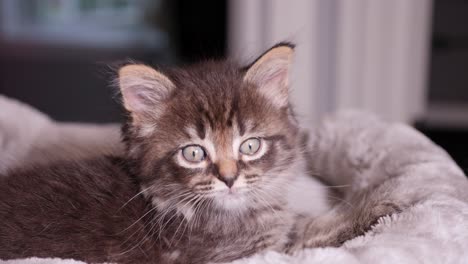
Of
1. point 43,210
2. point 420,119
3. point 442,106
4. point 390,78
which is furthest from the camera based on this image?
point 442,106

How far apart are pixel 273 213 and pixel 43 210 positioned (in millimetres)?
585

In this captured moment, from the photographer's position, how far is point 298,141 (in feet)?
5.18

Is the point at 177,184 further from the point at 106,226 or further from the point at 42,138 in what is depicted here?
the point at 42,138

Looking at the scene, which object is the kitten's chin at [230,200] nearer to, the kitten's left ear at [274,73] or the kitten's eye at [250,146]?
the kitten's eye at [250,146]

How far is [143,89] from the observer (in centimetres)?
143

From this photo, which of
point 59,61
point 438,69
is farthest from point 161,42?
point 438,69

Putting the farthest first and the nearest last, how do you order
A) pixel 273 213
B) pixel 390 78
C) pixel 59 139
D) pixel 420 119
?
pixel 420 119, pixel 390 78, pixel 59 139, pixel 273 213

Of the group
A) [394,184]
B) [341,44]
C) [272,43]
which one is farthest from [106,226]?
[341,44]

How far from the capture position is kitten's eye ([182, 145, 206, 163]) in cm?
136

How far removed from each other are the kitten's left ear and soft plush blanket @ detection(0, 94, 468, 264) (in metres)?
0.41

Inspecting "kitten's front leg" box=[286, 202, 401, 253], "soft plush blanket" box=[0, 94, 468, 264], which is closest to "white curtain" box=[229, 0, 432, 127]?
"soft plush blanket" box=[0, 94, 468, 264]

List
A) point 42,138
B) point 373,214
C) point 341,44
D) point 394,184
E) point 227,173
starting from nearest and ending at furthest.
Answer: point 227,173
point 373,214
point 394,184
point 42,138
point 341,44

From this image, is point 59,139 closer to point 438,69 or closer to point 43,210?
point 43,210

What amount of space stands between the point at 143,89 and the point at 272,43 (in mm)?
1909
